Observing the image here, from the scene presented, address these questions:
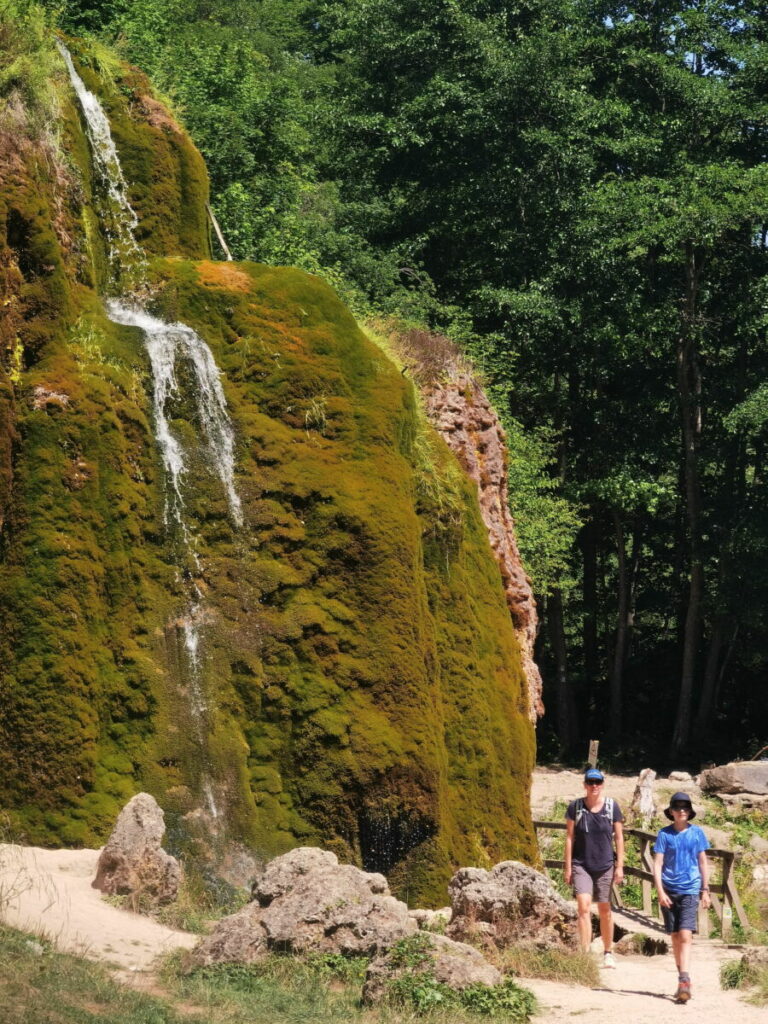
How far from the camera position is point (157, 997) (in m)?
7.77

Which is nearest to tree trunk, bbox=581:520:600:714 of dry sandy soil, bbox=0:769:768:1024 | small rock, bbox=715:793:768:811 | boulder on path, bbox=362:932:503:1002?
small rock, bbox=715:793:768:811

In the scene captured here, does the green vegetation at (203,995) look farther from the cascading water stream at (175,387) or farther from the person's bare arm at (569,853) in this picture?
the cascading water stream at (175,387)

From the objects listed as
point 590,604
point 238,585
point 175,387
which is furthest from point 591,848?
point 590,604

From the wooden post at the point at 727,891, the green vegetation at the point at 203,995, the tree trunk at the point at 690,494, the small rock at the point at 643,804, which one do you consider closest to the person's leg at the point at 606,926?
the green vegetation at the point at 203,995

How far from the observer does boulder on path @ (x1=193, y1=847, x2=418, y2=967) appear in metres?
8.77

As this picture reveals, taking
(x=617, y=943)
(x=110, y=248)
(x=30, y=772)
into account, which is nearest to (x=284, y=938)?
(x=30, y=772)

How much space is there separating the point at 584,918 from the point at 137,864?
10.6 ft

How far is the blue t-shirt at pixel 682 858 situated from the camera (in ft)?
30.9

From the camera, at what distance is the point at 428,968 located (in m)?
8.33

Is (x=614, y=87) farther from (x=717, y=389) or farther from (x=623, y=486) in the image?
(x=623, y=486)

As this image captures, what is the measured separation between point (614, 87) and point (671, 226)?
6405mm

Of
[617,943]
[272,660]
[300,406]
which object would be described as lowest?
[617,943]

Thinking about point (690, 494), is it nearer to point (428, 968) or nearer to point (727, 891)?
point (727, 891)

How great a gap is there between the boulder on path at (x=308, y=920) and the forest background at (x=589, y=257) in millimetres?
19243
